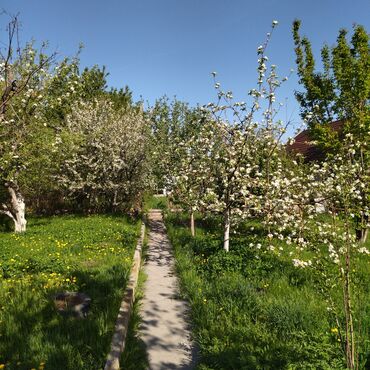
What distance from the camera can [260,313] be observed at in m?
6.96

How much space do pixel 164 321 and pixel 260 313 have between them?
201 centimetres

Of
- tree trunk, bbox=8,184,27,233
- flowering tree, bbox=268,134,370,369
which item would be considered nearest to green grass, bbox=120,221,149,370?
flowering tree, bbox=268,134,370,369

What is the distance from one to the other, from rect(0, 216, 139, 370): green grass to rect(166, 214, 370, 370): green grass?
1845 millimetres

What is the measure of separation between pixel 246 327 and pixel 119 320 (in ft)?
7.90

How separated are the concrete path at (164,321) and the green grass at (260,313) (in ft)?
0.88

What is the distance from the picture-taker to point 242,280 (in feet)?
28.0

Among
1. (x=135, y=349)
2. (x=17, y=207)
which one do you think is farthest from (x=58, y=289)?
(x=17, y=207)

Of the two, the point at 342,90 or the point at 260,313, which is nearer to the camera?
the point at 260,313

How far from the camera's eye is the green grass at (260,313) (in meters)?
5.39

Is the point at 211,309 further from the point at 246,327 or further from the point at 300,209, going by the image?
the point at 300,209

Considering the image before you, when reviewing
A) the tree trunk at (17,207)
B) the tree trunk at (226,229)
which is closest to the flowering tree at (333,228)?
the tree trunk at (226,229)

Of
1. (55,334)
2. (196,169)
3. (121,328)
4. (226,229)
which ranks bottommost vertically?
(55,334)

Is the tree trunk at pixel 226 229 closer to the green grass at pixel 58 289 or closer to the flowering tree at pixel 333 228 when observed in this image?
the flowering tree at pixel 333 228

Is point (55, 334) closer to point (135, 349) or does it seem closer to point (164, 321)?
point (135, 349)
